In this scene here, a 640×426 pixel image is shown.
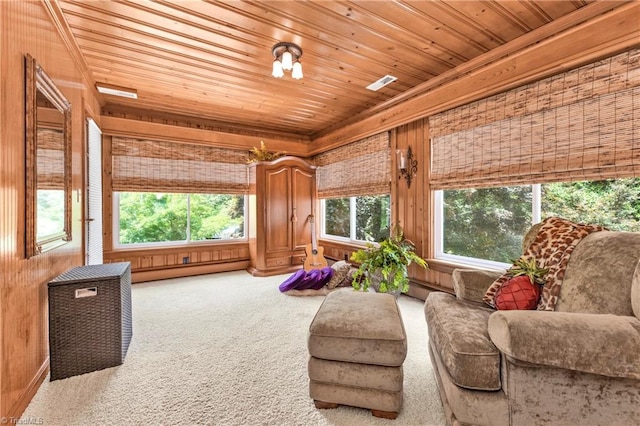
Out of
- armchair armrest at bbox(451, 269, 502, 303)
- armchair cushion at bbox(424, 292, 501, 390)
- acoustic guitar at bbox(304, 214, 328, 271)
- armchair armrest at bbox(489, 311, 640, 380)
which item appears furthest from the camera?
acoustic guitar at bbox(304, 214, 328, 271)

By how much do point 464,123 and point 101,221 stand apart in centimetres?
446

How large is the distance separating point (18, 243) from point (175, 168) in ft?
9.43

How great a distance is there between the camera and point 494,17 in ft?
6.48

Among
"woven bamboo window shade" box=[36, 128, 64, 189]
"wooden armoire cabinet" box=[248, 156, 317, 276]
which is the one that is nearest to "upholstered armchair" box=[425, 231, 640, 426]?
"woven bamboo window shade" box=[36, 128, 64, 189]

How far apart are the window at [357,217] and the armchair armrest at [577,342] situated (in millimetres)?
2404

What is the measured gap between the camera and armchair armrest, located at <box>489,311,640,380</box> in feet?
3.29

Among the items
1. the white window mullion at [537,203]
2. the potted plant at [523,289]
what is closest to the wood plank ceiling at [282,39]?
the white window mullion at [537,203]

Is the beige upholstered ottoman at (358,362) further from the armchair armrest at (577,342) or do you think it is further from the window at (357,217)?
the window at (357,217)

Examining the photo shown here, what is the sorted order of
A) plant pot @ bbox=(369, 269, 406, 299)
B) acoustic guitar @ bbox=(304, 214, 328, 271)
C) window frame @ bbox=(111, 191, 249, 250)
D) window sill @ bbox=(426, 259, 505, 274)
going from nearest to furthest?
window sill @ bbox=(426, 259, 505, 274) < plant pot @ bbox=(369, 269, 406, 299) < window frame @ bbox=(111, 191, 249, 250) < acoustic guitar @ bbox=(304, 214, 328, 271)

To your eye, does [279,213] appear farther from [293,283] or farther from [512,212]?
[512,212]

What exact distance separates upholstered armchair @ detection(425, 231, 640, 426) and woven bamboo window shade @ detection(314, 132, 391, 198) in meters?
2.44

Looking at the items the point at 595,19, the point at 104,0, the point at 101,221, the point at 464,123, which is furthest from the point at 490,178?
the point at 101,221

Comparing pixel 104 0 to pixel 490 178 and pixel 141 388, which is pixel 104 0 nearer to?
pixel 141 388

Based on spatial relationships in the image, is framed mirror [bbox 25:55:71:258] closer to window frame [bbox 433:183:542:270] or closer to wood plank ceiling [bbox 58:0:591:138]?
wood plank ceiling [bbox 58:0:591:138]
